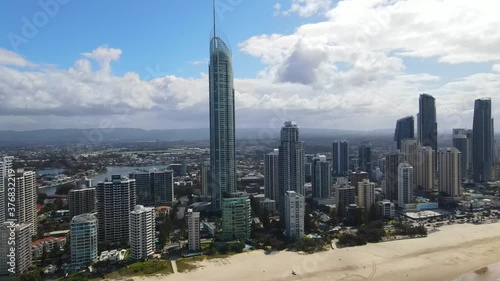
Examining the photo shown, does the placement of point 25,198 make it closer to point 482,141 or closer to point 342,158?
point 342,158

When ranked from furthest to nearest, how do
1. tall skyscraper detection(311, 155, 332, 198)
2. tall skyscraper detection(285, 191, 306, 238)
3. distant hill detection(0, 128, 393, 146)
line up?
distant hill detection(0, 128, 393, 146)
tall skyscraper detection(311, 155, 332, 198)
tall skyscraper detection(285, 191, 306, 238)

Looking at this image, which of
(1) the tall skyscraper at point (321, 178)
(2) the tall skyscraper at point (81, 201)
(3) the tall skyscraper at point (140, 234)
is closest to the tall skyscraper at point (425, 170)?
(1) the tall skyscraper at point (321, 178)

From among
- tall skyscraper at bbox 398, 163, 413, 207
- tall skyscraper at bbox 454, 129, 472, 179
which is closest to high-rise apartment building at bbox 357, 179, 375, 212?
tall skyscraper at bbox 398, 163, 413, 207

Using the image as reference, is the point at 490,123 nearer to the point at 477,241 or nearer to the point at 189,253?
the point at 477,241

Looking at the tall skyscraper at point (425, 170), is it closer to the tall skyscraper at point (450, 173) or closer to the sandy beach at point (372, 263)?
the tall skyscraper at point (450, 173)

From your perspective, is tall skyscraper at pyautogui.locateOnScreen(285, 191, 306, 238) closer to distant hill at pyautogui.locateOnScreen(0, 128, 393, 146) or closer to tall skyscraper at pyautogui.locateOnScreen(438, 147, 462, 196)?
distant hill at pyautogui.locateOnScreen(0, 128, 393, 146)

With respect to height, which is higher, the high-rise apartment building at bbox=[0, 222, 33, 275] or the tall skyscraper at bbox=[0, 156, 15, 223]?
the tall skyscraper at bbox=[0, 156, 15, 223]

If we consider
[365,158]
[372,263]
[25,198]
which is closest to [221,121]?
[25,198]

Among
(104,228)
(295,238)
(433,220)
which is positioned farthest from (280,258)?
(433,220)
